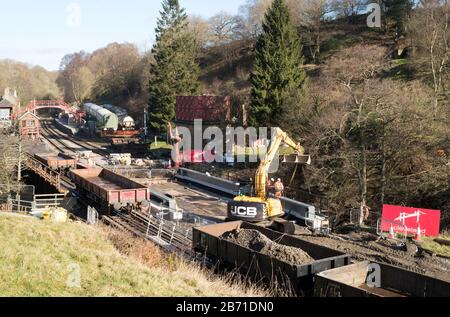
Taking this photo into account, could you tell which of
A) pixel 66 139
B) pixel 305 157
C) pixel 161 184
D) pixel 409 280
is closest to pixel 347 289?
pixel 409 280

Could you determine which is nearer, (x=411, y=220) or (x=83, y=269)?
(x=83, y=269)

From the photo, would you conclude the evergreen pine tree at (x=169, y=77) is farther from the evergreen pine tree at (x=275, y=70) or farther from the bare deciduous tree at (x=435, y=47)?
the bare deciduous tree at (x=435, y=47)

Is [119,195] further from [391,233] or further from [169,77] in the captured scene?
[169,77]

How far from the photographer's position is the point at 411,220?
58.1ft

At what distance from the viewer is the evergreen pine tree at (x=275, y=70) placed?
117 feet

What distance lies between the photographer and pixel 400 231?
58.3ft

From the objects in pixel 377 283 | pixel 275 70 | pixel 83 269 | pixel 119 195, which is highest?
pixel 275 70

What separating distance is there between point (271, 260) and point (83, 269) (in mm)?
4527

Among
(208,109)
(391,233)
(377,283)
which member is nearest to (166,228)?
(391,233)

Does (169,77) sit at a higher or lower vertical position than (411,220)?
higher
